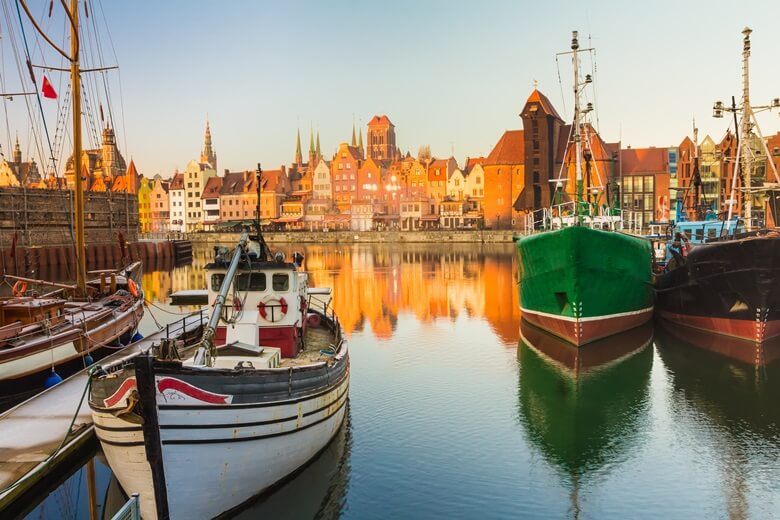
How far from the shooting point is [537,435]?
1744 centimetres

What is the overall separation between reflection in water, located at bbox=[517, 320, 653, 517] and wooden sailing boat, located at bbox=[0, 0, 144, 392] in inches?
561

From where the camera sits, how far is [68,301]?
2525cm

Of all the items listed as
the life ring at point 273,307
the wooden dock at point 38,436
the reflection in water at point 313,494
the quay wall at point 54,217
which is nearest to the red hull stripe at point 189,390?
the wooden dock at point 38,436

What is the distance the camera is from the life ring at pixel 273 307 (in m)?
15.6

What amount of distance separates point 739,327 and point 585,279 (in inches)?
286

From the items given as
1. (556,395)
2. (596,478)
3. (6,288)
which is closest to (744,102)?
(556,395)

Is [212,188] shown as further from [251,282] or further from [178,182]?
[251,282]

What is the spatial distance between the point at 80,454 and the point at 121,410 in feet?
14.9

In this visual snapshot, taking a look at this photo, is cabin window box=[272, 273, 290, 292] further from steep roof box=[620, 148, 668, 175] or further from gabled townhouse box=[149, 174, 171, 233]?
gabled townhouse box=[149, 174, 171, 233]

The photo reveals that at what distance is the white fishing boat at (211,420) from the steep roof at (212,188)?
138m

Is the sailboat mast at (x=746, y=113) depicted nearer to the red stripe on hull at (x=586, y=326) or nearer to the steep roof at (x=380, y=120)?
the red stripe on hull at (x=586, y=326)

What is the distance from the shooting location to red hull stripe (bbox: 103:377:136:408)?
1050cm

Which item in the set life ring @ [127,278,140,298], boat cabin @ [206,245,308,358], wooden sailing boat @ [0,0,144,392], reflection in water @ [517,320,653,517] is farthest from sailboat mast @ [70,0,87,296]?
reflection in water @ [517,320,653,517]

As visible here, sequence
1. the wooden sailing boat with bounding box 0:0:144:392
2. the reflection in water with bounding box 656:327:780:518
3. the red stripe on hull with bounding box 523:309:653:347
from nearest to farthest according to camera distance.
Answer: the reflection in water with bounding box 656:327:780:518, the wooden sailing boat with bounding box 0:0:144:392, the red stripe on hull with bounding box 523:309:653:347
